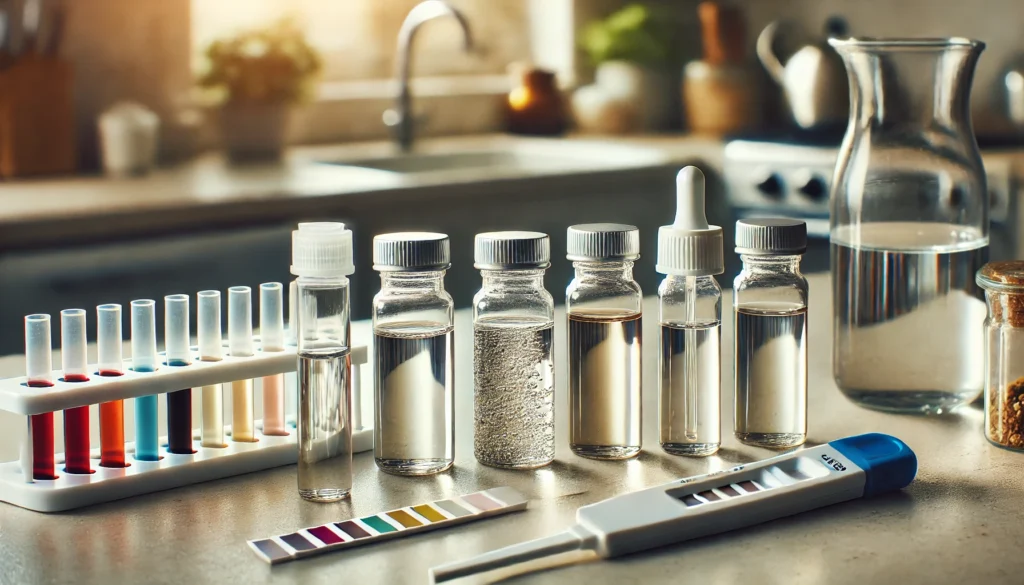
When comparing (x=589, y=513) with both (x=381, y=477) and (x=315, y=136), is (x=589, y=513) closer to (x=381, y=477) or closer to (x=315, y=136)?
(x=381, y=477)

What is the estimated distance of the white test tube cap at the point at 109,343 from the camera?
935 mm

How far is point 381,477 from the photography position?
97 cm

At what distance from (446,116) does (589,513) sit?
289cm

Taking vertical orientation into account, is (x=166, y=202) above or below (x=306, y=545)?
above

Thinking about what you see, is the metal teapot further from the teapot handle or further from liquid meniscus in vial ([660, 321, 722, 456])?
liquid meniscus in vial ([660, 321, 722, 456])

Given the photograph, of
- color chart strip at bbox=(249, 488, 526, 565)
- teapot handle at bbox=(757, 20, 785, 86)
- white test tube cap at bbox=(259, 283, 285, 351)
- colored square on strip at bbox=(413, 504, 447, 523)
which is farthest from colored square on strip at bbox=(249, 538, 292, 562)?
teapot handle at bbox=(757, 20, 785, 86)

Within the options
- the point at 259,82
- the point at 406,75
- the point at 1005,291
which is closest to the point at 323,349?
the point at 1005,291

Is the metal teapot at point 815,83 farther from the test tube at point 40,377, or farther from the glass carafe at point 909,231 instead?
the test tube at point 40,377

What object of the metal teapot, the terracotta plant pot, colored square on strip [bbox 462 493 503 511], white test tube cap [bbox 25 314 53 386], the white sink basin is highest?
the metal teapot

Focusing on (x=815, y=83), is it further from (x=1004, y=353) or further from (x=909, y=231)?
(x=1004, y=353)

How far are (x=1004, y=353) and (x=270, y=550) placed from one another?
2.01ft

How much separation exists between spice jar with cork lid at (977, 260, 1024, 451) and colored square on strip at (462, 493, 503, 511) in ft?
1.45

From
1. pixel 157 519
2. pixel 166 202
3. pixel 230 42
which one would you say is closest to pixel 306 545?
pixel 157 519

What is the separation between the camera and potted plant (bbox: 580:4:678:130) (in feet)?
12.0
